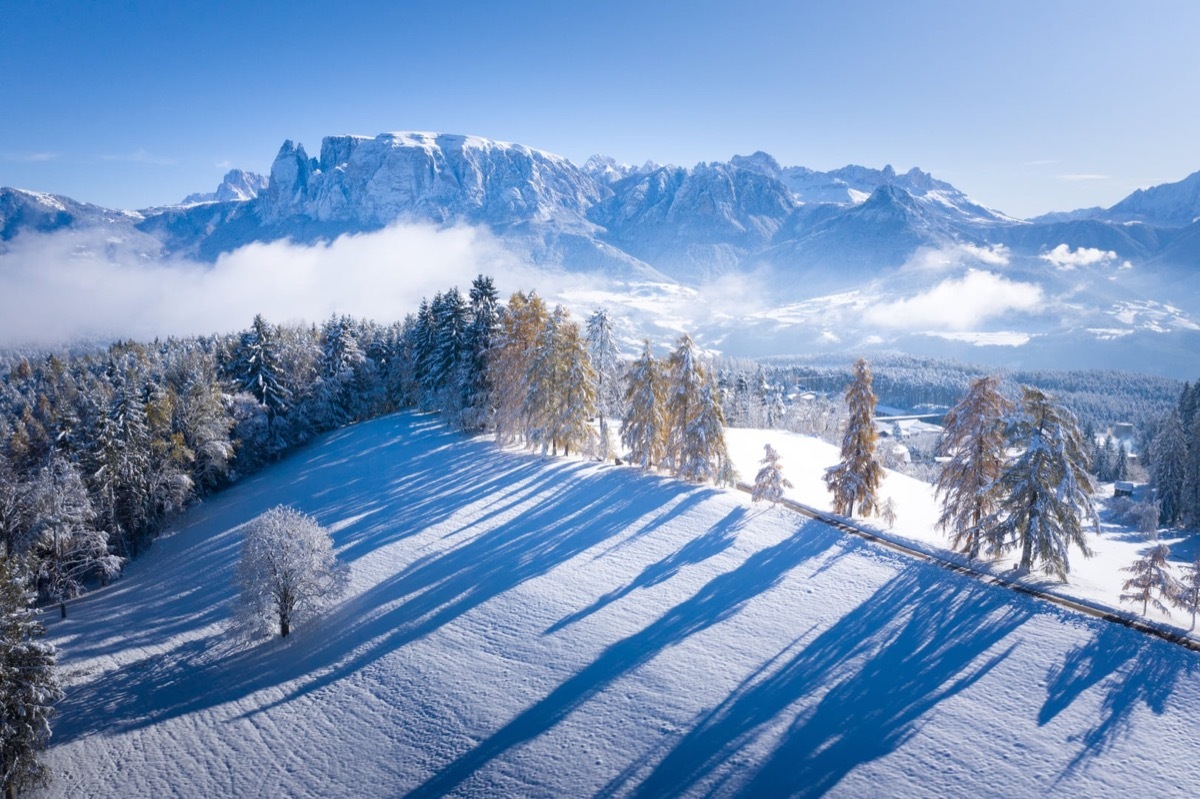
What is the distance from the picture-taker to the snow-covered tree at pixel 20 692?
17.3 meters

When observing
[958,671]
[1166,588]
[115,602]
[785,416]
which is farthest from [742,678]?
[785,416]

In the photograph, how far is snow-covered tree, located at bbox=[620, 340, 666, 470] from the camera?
140 feet

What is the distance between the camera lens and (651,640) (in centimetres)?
2253

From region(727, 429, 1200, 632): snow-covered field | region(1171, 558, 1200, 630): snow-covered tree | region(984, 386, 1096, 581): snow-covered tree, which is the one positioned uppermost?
region(984, 386, 1096, 581): snow-covered tree

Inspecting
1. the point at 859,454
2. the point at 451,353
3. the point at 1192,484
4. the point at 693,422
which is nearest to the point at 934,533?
the point at 859,454

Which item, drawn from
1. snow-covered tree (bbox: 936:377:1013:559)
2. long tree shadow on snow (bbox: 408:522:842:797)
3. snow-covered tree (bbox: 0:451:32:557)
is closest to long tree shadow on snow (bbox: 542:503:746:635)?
long tree shadow on snow (bbox: 408:522:842:797)

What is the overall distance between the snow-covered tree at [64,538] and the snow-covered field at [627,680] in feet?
7.16

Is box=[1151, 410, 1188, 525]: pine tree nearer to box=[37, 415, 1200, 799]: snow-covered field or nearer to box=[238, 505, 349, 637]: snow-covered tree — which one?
box=[37, 415, 1200, 799]: snow-covered field

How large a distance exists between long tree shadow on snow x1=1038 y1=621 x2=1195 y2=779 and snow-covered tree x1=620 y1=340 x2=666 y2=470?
2692 centimetres

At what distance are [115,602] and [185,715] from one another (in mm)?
17996

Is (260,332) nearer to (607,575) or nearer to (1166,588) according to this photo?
(607,575)

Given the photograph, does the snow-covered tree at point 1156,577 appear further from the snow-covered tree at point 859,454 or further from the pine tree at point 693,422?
the pine tree at point 693,422

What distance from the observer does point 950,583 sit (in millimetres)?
25922

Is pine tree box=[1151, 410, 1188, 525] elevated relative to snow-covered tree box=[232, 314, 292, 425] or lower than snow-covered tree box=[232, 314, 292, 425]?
lower
